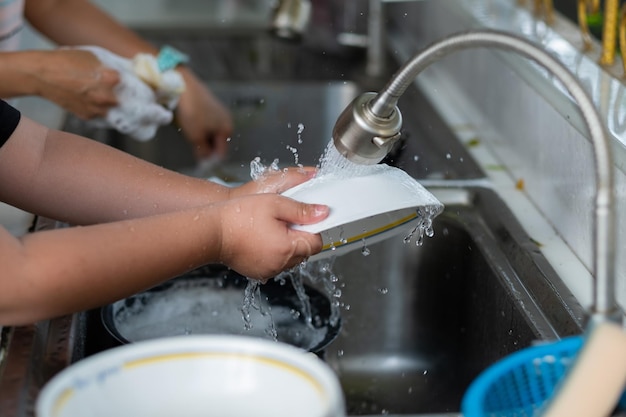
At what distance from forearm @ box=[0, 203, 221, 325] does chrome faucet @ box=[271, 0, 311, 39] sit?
1.05 meters

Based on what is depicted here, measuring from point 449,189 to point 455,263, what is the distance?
127mm

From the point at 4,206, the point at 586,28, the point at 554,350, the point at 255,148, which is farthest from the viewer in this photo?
the point at 255,148

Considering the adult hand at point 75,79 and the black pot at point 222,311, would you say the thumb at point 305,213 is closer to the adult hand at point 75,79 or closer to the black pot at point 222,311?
the black pot at point 222,311

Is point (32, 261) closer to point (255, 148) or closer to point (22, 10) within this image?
point (22, 10)

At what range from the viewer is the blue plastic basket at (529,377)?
32.5 inches

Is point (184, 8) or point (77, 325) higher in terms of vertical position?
point (77, 325)

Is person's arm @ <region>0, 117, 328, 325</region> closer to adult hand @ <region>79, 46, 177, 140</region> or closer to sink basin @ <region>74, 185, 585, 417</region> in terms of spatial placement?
sink basin @ <region>74, 185, 585, 417</region>

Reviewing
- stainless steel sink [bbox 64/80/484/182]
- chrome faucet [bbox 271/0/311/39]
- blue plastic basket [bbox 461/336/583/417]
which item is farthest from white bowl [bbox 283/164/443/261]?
chrome faucet [bbox 271/0/311/39]

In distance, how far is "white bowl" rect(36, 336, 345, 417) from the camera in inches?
29.4

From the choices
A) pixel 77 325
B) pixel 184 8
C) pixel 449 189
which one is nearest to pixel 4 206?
pixel 77 325

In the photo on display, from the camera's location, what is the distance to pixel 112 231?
0.98m

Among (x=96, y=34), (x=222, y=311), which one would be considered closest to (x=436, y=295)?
(x=222, y=311)

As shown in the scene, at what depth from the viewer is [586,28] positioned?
1639mm

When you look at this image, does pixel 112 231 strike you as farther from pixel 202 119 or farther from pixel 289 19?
pixel 289 19
